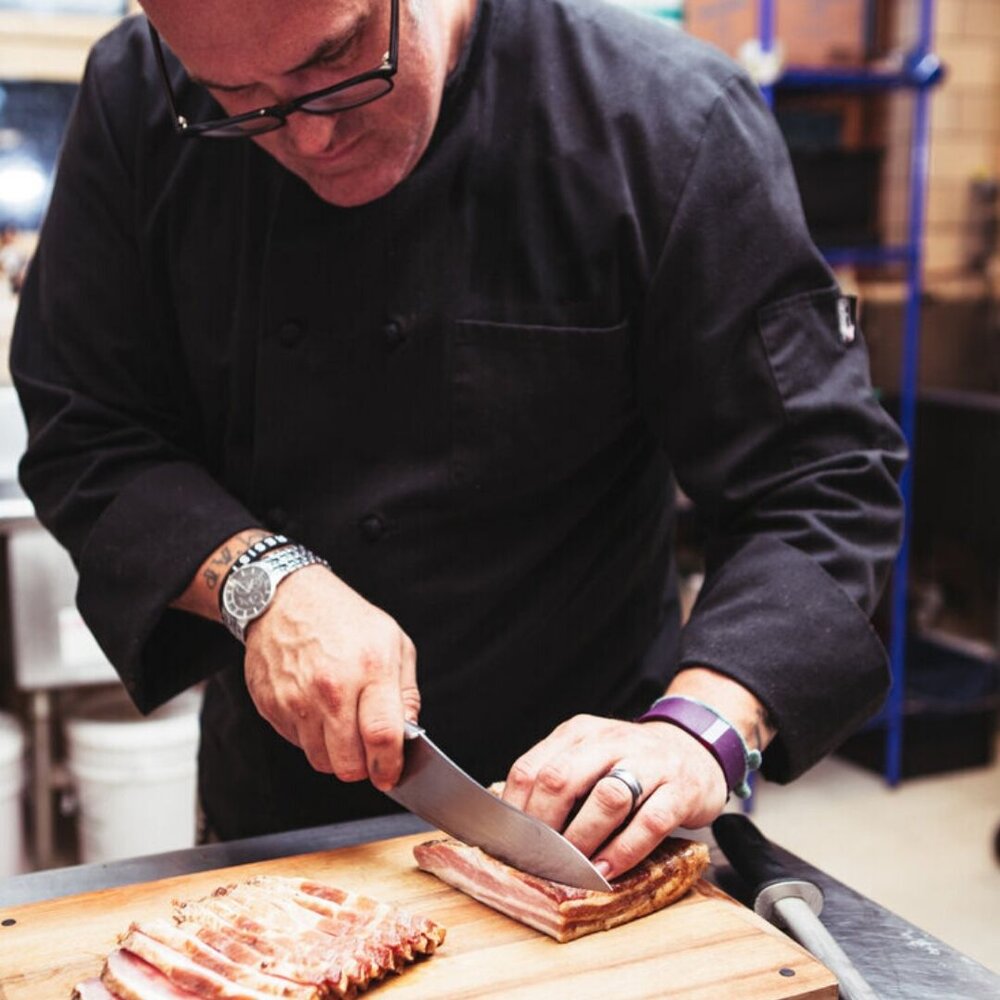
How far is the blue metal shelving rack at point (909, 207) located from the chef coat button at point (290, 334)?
2.35m

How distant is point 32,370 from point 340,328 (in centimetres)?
36

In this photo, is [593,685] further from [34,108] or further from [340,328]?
[34,108]

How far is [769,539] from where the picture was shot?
4.18 feet

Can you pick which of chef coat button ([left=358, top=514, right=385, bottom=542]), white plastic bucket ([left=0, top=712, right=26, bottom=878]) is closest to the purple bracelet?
chef coat button ([left=358, top=514, right=385, bottom=542])

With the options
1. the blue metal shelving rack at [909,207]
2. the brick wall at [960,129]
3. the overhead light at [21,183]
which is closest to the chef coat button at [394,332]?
the overhead light at [21,183]

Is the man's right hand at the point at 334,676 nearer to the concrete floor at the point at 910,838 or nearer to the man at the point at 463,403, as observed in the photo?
the man at the point at 463,403

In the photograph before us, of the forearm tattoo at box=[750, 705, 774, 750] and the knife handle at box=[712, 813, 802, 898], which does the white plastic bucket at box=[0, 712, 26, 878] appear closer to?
the knife handle at box=[712, 813, 802, 898]

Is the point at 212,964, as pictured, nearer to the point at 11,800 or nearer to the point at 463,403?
the point at 463,403

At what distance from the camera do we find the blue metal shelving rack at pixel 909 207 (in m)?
3.48

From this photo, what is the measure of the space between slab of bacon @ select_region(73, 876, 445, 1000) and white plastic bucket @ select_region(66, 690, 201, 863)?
63.8 inches

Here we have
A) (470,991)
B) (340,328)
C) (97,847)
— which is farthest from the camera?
(97,847)

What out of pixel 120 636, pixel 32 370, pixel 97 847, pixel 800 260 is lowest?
pixel 97 847

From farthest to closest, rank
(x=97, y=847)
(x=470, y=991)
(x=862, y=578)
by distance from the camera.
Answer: (x=97, y=847) < (x=862, y=578) < (x=470, y=991)

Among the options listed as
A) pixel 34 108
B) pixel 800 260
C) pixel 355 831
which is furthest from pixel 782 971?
pixel 34 108
